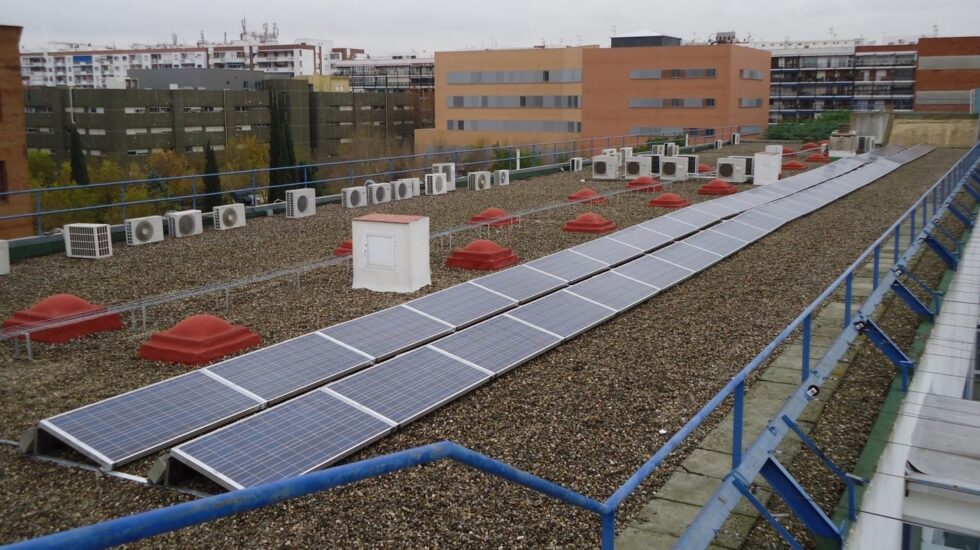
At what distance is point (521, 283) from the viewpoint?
499 inches

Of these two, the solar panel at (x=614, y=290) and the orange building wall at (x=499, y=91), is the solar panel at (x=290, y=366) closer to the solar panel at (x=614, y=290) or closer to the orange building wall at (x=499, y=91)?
the solar panel at (x=614, y=290)

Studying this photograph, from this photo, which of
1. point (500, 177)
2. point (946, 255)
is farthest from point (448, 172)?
point (946, 255)

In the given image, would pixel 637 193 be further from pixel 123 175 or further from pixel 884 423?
pixel 123 175

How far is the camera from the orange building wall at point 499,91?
9200 cm

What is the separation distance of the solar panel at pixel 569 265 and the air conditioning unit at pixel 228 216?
28.1 feet

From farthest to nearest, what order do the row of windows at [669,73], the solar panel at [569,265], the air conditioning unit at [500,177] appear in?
the row of windows at [669,73] → the air conditioning unit at [500,177] → the solar panel at [569,265]

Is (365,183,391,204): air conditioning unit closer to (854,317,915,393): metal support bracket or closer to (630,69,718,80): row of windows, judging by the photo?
(854,317,915,393): metal support bracket

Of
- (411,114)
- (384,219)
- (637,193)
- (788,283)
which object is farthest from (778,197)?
(411,114)

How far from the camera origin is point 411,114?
121m

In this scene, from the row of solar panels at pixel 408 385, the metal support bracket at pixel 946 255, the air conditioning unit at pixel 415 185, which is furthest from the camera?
the air conditioning unit at pixel 415 185

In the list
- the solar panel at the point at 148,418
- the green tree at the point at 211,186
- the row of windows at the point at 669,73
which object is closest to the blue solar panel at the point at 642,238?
the solar panel at the point at 148,418

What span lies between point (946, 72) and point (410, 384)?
99.4 m

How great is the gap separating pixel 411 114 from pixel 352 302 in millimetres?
111666

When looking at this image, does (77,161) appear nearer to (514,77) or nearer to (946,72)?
(514,77)
